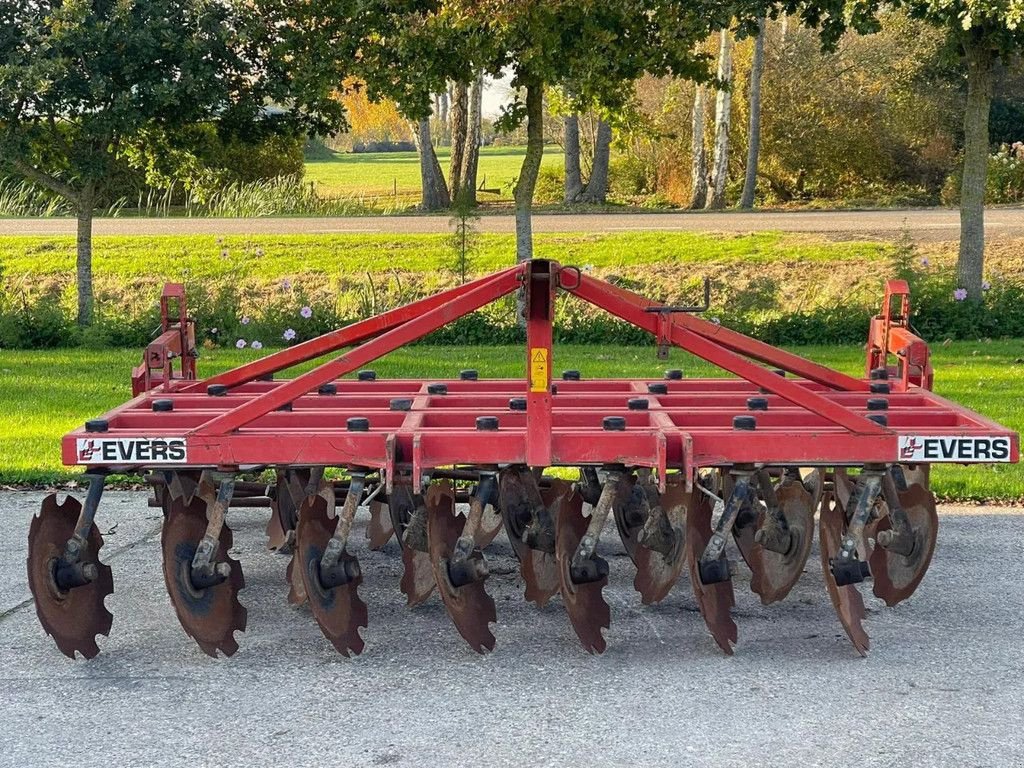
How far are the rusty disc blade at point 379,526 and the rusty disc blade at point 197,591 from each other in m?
1.50

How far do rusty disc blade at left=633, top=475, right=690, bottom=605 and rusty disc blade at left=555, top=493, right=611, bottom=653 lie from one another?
0.34 meters

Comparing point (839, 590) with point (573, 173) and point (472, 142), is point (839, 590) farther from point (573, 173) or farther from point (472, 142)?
point (573, 173)

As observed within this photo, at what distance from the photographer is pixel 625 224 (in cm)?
2500

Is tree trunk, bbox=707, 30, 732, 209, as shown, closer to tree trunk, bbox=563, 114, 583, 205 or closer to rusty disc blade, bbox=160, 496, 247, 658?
tree trunk, bbox=563, 114, 583, 205

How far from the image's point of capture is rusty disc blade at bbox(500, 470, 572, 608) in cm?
611

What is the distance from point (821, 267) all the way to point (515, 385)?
40.5 ft

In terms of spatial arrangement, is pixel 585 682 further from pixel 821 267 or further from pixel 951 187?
pixel 951 187

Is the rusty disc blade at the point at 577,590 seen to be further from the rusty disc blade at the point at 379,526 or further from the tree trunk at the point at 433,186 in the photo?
the tree trunk at the point at 433,186

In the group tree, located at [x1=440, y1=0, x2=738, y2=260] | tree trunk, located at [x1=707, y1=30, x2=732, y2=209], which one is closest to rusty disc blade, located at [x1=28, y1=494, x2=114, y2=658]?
tree, located at [x1=440, y1=0, x2=738, y2=260]

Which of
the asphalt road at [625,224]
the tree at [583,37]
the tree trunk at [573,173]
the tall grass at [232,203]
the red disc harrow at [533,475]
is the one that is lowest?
the red disc harrow at [533,475]

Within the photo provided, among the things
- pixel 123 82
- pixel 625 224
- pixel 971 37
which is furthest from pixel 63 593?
pixel 625 224

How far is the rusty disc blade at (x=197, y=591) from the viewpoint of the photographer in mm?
5493

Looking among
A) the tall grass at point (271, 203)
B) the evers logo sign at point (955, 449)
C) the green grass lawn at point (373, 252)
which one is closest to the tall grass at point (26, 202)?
the tall grass at point (271, 203)

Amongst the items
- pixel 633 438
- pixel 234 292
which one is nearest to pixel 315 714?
pixel 633 438
